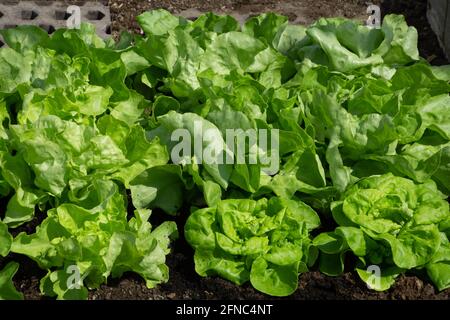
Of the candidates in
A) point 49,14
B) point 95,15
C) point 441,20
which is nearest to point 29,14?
point 49,14

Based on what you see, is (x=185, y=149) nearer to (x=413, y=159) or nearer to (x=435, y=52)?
(x=413, y=159)

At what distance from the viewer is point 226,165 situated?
305 centimetres

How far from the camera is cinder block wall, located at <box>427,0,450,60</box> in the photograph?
14.5 feet

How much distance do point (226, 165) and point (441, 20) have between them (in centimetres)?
A: 208

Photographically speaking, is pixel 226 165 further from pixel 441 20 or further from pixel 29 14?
pixel 29 14

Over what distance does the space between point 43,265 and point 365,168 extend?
1292 mm

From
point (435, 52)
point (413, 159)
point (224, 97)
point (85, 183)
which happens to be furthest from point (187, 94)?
point (435, 52)

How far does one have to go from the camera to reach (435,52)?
178 inches
